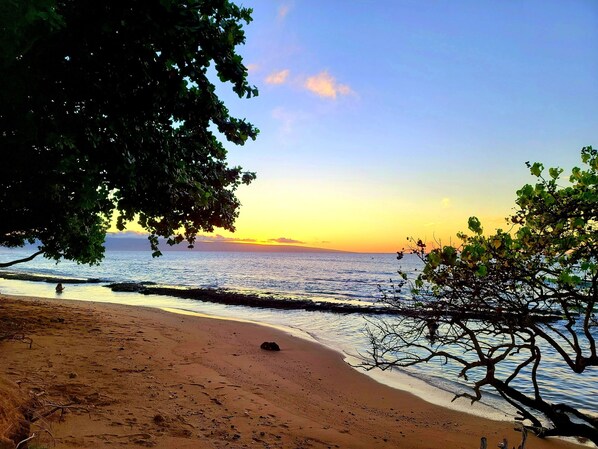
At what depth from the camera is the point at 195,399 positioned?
316 inches

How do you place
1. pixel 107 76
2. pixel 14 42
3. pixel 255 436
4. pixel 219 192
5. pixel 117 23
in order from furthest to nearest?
pixel 219 192
pixel 255 436
pixel 107 76
pixel 117 23
pixel 14 42

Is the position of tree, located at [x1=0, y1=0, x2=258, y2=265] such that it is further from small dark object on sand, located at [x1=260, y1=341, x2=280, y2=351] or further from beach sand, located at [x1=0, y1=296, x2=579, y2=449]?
small dark object on sand, located at [x1=260, y1=341, x2=280, y2=351]

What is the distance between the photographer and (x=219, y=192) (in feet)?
33.8

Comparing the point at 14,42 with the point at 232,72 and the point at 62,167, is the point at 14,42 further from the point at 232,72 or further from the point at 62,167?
the point at 232,72

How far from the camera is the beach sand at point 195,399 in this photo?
5.94 meters

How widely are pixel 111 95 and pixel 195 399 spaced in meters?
6.14

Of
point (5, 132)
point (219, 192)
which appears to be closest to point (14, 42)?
point (5, 132)

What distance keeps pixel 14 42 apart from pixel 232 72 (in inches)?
111

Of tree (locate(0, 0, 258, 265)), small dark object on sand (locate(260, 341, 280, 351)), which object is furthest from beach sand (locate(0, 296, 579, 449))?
A: tree (locate(0, 0, 258, 265))

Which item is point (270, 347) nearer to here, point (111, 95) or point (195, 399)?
point (195, 399)

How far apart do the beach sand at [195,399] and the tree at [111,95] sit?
332 centimetres

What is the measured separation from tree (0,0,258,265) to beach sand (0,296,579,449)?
10.9ft

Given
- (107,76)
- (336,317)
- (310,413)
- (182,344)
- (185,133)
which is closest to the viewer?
(107,76)

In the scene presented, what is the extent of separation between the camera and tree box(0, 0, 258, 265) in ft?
17.1
